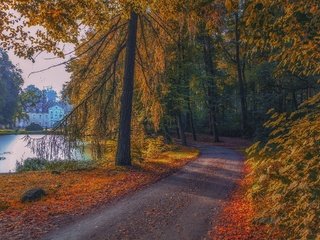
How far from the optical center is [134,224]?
811 centimetres

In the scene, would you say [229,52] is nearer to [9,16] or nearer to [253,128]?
[253,128]

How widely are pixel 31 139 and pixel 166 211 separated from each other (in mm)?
9030

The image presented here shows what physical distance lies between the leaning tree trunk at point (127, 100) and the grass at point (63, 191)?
0.68 metres

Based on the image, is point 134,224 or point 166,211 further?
point 166,211

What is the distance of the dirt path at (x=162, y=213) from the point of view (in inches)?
293

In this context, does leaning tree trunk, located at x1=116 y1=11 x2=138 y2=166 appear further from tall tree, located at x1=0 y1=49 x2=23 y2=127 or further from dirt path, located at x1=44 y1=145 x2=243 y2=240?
tall tree, located at x1=0 y1=49 x2=23 y2=127

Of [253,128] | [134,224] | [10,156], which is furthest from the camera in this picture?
[253,128]

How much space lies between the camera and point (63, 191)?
1184 cm

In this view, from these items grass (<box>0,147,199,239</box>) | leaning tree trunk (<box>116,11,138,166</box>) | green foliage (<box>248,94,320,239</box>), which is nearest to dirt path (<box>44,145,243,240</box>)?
grass (<box>0,147,199,239</box>)

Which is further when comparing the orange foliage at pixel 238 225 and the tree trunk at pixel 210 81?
the tree trunk at pixel 210 81

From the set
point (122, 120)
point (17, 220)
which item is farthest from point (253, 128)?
point (17, 220)

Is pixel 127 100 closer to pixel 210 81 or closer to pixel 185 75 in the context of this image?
pixel 185 75

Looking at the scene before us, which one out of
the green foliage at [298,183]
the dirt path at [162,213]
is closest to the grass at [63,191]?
the dirt path at [162,213]

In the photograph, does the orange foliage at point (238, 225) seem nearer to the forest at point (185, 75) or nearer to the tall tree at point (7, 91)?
the forest at point (185, 75)
